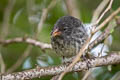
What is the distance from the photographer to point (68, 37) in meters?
3.92

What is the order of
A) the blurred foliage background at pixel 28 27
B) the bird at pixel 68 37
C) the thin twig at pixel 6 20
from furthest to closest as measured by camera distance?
1. the thin twig at pixel 6 20
2. the blurred foliage background at pixel 28 27
3. the bird at pixel 68 37

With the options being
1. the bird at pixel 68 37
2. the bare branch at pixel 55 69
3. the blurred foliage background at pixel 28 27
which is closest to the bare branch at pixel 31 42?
the blurred foliage background at pixel 28 27

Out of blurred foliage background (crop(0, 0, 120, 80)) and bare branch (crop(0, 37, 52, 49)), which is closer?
bare branch (crop(0, 37, 52, 49))

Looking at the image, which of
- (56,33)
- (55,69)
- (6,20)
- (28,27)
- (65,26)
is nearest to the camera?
(55,69)

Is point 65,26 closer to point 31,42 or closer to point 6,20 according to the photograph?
point 31,42

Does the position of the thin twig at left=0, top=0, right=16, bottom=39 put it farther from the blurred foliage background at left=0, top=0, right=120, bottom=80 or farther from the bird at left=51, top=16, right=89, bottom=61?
the bird at left=51, top=16, right=89, bottom=61

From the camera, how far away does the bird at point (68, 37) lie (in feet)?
12.6

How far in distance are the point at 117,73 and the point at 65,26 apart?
85 centimetres

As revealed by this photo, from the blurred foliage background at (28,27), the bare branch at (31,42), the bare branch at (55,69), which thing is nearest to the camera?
the bare branch at (55,69)

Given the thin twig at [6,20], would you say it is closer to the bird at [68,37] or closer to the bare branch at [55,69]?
the bird at [68,37]

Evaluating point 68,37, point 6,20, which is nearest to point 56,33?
point 68,37

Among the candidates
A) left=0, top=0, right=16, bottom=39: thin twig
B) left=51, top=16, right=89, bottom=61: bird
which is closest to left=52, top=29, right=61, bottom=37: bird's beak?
left=51, top=16, right=89, bottom=61: bird

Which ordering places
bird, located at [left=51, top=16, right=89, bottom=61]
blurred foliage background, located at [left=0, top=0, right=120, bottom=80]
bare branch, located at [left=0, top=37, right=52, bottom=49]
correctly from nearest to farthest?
bird, located at [left=51, top=16, right=89, bottom=61], bare branch, located at [left=0, top=37, right=52, bottom=49], blurred foliage background, located at [left=0, top=0, right=120, bottom=80]

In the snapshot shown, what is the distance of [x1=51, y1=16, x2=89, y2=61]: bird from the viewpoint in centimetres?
383
